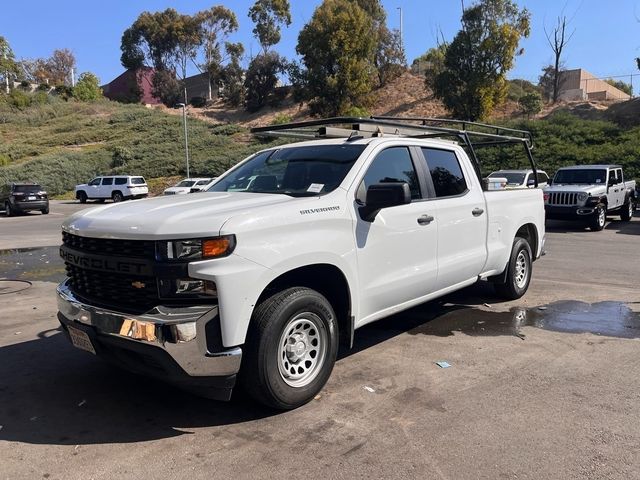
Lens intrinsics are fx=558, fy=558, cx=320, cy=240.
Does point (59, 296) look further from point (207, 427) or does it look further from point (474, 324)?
point (474, 324)

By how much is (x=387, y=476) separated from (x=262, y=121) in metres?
58.1

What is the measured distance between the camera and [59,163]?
4606 cm

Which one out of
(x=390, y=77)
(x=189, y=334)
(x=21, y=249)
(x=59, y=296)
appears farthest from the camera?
(x=390, y=77)

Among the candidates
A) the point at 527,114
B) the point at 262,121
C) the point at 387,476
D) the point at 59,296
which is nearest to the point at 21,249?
the point at 59,296

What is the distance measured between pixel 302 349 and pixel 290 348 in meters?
0.12

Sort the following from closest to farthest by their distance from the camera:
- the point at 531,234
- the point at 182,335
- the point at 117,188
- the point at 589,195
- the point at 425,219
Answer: the point at 182,335, the point at 425,219, the point at 531,234, the point at 589,195, the point at 117,188

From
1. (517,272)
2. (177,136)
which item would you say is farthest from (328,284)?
(177,136)

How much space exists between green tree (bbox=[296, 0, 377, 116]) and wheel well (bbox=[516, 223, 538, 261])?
1644 inches

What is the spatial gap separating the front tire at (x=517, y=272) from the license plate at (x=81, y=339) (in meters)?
4.90

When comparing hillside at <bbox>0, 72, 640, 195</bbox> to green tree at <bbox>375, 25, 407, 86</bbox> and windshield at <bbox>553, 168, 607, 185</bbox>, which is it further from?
windshield at <bbox>553, 168, 607, 185</bbox>

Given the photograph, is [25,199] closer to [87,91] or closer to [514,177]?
[514,177]

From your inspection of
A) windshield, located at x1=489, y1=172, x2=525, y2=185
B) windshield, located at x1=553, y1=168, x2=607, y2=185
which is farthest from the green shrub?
windshield, located at x1=553, y1=168, x2=607, y2=185

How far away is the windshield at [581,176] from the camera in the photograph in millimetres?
16500

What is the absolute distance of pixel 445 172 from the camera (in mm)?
5637
